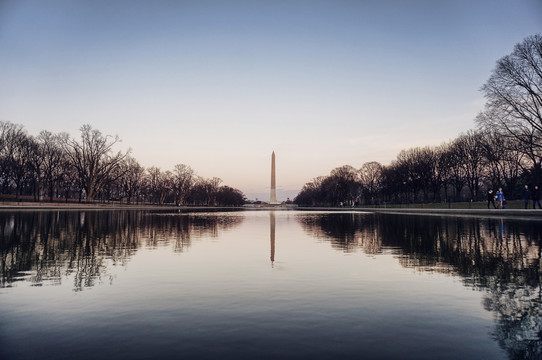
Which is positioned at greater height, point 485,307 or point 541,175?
point 541,175

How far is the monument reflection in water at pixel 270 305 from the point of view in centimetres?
500

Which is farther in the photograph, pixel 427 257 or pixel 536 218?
pixel 536 218

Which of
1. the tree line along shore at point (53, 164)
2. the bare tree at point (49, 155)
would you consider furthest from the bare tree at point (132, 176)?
the bare tree at point (49, 155)

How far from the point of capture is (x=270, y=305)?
701 cm

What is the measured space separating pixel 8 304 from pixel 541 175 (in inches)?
2547

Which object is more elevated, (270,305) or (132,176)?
(132,176)

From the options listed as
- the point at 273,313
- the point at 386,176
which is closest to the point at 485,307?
the point at 273,313

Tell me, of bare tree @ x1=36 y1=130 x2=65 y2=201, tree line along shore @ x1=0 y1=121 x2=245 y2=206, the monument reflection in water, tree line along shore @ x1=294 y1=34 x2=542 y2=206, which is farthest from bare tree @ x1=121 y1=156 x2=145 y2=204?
the monument reflection in water

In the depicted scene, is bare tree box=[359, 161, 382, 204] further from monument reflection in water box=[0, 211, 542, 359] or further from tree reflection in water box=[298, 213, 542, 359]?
monument reflection in water box=[0, 211, 542, 359]

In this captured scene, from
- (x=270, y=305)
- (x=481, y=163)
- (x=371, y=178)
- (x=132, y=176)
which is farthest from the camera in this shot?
(x=371, y=178)

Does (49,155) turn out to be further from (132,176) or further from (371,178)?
(371,178)

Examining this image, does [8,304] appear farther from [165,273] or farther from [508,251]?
[508,251]

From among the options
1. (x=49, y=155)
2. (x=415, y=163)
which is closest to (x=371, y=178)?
(x=415, y=163)

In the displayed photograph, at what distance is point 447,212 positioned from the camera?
47.8 meters
